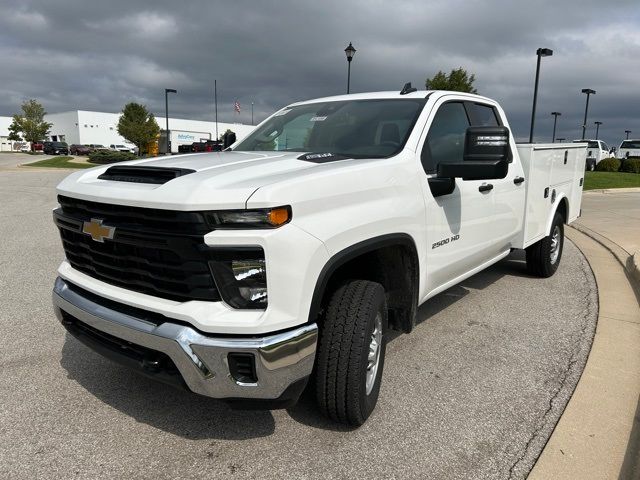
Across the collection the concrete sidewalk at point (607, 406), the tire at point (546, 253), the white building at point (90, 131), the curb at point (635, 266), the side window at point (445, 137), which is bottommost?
the concrete sidewalk at point (607, 406)

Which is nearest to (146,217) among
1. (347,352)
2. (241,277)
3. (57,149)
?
(241,277)

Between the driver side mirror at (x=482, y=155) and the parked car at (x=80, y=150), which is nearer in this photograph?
the driver side mirror at (x=482, y=155)

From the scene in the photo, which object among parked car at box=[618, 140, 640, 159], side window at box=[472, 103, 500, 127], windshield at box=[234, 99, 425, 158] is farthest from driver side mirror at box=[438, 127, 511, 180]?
parked car at box=[618, 140, 640, 159]

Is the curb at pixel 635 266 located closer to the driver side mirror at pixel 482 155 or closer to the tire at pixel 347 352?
the driver side mirror at pixel 482 155

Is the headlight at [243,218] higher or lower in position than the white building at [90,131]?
lower

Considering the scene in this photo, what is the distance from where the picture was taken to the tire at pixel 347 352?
2.50 meters

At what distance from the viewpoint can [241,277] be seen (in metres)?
2.13

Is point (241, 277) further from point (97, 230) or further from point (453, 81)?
point (453, 81)

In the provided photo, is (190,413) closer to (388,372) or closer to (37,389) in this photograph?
(37,389)

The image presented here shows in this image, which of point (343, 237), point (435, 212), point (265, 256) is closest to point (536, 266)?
point (435, 212)

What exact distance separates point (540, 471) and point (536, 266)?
3717 millimetres

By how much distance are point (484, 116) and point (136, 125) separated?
51.5m

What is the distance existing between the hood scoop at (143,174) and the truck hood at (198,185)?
1.7 inches

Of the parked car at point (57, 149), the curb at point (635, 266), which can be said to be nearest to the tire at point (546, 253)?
the curb at point (635, 266)
